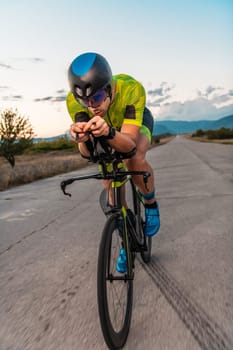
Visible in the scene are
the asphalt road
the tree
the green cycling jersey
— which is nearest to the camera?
the asphalt road

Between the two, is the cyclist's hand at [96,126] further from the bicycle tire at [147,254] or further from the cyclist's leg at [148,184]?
the bicycle tire at [147,254]

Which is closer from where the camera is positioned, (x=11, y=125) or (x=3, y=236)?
(x=3, y=236)

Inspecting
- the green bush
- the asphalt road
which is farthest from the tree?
the green bush

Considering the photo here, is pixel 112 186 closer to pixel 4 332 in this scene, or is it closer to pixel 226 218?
pixel 4 332

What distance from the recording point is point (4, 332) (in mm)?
2271

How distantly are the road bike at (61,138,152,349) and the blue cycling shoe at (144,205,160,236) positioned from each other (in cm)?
45

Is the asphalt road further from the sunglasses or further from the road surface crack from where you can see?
the sunglasses

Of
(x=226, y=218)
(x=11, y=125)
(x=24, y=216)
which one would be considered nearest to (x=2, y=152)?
(x=11, y=125)

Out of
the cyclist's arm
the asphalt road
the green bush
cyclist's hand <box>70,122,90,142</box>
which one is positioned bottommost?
the green bush

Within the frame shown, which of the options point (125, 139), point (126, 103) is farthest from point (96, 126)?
point (126, 103)

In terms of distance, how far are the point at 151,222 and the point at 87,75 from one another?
1.57m

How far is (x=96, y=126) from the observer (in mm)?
1828

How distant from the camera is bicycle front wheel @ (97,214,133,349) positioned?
1817mm

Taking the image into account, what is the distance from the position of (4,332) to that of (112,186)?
3.99 ft
